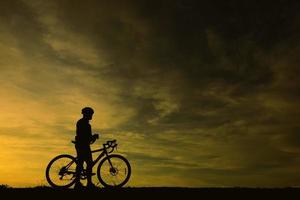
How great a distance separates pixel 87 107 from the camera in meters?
19.9

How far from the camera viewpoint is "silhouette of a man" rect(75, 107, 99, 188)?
1997 cm

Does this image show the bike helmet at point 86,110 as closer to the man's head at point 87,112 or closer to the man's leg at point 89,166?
the man's head at point 87,112

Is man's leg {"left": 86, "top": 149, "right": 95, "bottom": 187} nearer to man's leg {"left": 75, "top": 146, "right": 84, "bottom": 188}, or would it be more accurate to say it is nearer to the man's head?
man's leg {"left": 75, "top": 146, "right": 84, "bottom": 188}

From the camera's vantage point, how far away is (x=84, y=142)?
65.9ft

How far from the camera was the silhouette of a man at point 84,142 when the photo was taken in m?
20.0

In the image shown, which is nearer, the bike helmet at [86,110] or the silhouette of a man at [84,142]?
the bike helmet at [86,110]
